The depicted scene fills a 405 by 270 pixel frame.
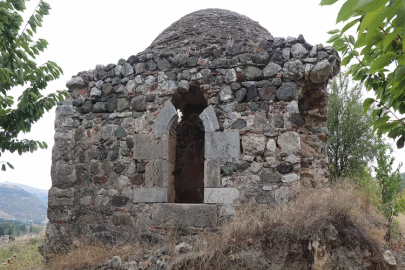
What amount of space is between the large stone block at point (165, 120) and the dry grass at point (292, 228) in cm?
199

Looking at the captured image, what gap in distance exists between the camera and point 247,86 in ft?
18.1

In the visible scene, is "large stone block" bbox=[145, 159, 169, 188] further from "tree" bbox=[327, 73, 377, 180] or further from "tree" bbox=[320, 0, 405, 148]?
"tree" bbox=[327, 73, 377, 180]

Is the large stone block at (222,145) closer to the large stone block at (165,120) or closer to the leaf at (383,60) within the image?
the large stone block at (165,120)

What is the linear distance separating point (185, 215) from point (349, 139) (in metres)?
8.28

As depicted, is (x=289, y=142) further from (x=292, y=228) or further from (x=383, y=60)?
(x=383, y=60)

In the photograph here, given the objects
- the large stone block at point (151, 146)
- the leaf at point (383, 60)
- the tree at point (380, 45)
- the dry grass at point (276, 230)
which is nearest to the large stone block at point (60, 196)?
the dry grass at point (276, 230)

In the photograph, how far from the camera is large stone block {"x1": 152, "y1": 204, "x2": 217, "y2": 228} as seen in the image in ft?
16.9

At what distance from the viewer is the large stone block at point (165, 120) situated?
5.77m

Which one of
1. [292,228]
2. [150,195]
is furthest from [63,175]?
[292,228]

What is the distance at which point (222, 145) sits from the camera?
5.42 m

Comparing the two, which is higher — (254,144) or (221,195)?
(254,144)

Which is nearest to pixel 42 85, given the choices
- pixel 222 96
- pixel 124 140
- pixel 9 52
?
pixel 9 52

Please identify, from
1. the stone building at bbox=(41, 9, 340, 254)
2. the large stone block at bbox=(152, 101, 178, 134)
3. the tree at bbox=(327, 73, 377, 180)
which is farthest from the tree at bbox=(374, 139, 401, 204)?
the tree at bbox=(327, 73, 377, 180)

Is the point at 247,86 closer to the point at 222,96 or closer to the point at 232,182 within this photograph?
the point at 222,96
